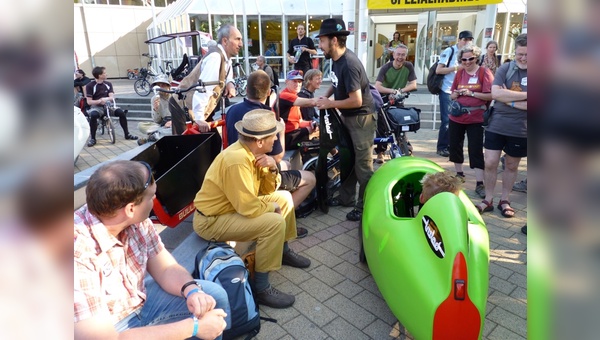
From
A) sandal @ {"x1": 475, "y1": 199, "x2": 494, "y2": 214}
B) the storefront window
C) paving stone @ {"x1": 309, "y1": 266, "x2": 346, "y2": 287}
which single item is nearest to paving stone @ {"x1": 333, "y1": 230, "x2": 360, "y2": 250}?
paving stone @ {"x1": 309, "y1": 266, "x2": 346, "y2": 287}

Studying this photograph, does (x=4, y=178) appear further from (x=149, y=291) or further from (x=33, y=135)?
(x=149, y=291)

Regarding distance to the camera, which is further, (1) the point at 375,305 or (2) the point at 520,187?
(2) the point at 520,187

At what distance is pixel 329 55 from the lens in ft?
12.8

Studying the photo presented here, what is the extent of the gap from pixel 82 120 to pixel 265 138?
16.9 ft

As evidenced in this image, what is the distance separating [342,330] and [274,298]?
543 millimetres

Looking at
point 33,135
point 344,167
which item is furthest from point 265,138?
point 33,135

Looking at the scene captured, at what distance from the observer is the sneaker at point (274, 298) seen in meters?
2.76

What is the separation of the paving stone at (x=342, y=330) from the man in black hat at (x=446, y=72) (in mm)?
4511

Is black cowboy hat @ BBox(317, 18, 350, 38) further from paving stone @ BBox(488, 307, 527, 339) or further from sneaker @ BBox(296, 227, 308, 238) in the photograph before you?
paving stone @ BBox(488, 307, 527, 339)

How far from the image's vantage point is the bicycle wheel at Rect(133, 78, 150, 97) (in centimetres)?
1319

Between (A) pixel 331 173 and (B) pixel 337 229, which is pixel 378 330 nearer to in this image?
(B) pixel 337 229

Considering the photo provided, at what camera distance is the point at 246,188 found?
2.69 m

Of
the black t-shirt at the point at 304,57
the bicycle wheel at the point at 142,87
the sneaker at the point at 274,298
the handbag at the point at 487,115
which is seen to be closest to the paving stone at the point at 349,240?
the sneaker at the point at 274,298

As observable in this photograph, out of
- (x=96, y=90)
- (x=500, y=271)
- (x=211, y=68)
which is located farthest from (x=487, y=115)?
(x=96, y=90)
